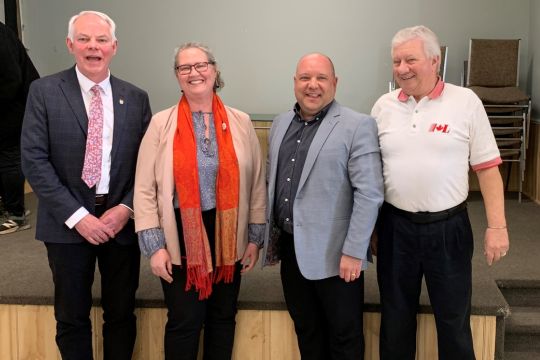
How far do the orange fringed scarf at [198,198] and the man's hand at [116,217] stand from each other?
226 millimetres

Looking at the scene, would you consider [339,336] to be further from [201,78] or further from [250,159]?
[201,78]

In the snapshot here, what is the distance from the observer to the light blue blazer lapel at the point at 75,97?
213cm

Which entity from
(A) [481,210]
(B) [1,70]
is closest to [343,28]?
(A) [481,210]

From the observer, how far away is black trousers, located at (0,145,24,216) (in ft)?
12.6

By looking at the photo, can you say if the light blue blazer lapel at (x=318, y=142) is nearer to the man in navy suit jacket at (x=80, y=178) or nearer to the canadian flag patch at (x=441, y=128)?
the canadian flag patch at (x=441, y=128)

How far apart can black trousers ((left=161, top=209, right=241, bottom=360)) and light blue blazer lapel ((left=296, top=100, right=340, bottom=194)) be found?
1.23ft

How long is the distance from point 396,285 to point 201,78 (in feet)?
3.23

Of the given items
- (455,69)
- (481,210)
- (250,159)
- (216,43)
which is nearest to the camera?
(250,159)

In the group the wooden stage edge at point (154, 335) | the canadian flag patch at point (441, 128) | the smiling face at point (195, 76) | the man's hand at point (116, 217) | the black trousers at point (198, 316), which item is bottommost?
the wooden stage edge at point (154, 335)

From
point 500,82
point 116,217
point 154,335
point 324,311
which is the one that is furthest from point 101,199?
point 500,82

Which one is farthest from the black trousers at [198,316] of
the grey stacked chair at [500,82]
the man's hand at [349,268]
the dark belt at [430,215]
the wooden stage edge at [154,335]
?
the grey stacked chair at [500,82]

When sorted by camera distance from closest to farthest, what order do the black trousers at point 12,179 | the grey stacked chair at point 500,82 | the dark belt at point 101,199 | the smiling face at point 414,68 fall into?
1. the smiling face at point 414,68
2. the dark belt at point 101,199
3. the black trousers at point 12,179
4. the grey stacked chair at point 500,82

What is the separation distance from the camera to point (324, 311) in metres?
2.21

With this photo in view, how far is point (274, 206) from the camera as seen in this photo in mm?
2186
